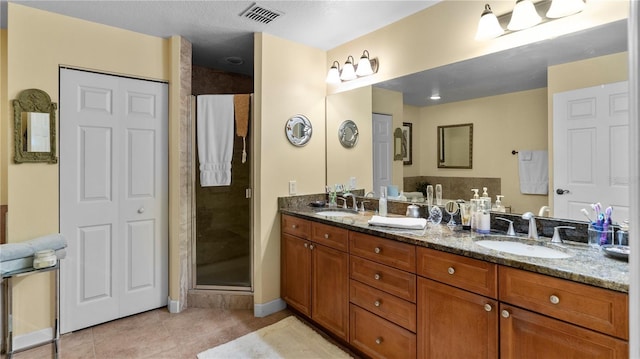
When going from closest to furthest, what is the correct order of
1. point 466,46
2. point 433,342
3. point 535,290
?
point 535,290
point 433,342
point 466,46

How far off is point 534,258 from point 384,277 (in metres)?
0.79

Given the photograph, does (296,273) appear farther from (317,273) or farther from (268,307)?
(268,307)

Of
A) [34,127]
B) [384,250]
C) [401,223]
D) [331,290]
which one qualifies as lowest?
[331,290]

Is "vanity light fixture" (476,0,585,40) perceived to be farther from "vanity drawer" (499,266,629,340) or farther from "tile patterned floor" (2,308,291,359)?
"tile patterned floor" (2,308,291,359)

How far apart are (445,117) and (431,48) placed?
51 cm

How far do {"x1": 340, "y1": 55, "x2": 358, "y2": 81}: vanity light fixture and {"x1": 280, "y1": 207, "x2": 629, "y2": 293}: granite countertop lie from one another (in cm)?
138

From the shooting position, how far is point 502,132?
6.53ft

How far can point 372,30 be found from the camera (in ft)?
8.78

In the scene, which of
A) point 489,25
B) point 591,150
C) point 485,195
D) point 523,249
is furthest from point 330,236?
point 489,25

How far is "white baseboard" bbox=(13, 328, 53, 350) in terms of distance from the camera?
87.8 inches

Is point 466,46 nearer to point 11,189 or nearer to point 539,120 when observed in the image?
Answer: point 539,120

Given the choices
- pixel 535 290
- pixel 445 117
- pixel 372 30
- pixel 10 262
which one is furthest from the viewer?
pixel 372 30

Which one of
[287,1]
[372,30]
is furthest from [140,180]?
[372,30]

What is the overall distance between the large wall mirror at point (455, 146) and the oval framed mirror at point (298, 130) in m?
1.21
